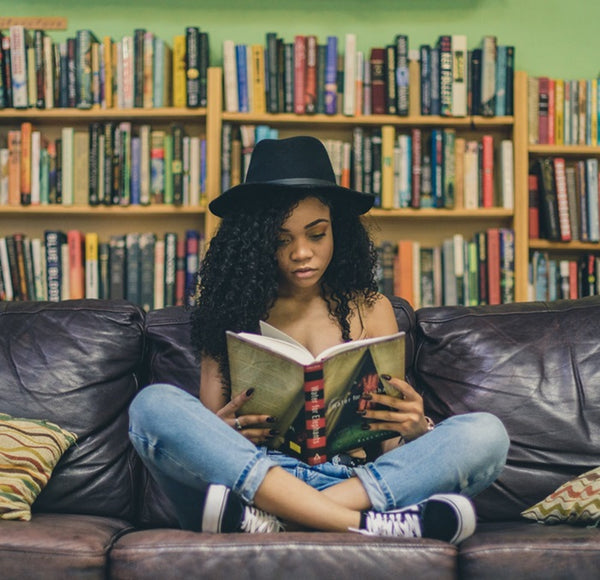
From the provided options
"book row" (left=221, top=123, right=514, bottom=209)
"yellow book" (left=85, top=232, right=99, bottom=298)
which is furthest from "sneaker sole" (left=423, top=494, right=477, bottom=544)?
"yellow book" (left=85, top=232, right=99, bottom=298)

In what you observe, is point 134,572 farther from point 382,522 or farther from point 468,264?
point 468,264

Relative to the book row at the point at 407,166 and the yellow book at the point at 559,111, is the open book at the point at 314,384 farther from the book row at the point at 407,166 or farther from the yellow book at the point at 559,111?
the yellow book at the point at 559,111

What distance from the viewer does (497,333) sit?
1757 mm

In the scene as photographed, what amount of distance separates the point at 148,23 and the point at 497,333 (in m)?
2.01

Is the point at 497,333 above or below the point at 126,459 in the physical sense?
above

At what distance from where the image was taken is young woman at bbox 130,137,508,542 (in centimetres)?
125

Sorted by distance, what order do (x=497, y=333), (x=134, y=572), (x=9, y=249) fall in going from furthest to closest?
(x=9, y=249) → (x=497, y=333) → (x=134, y=572)

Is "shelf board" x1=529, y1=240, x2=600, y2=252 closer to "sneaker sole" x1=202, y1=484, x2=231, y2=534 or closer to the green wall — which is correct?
the green wall

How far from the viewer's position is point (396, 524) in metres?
1.24

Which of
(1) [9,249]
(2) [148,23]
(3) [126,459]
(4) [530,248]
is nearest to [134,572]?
(3) [126,459]

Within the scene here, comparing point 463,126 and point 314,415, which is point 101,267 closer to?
point 463,126

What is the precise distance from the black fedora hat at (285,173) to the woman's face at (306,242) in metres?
0.05

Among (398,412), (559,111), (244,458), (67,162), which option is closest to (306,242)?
(398,412)

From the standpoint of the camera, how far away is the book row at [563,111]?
9.46 ft
